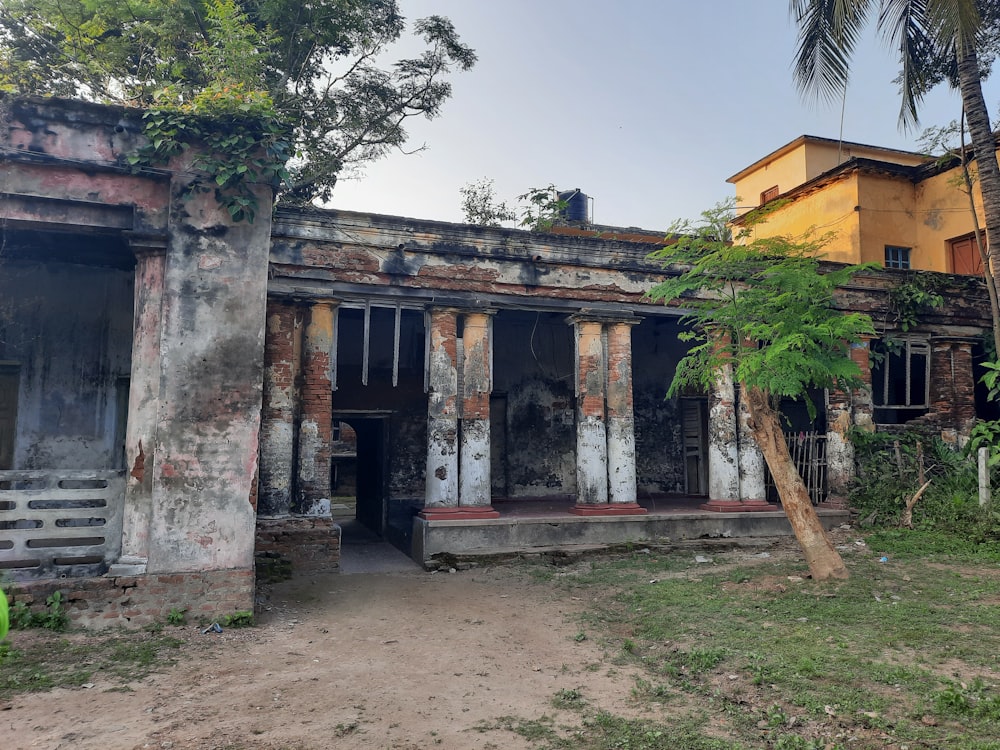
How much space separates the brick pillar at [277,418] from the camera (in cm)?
867

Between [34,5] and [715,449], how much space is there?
13.0 m

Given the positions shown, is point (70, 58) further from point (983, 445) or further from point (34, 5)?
point (983, 445)

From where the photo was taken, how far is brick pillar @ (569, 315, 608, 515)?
1016cm

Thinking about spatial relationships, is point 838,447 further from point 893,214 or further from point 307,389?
point 307,389

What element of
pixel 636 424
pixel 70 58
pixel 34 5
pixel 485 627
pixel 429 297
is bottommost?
pixel 485 627

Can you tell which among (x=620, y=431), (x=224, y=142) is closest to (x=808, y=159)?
(x=620, y=431)

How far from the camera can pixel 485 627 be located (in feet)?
21.1

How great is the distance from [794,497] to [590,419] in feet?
11.6

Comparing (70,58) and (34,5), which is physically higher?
(34,5)

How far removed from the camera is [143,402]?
6.15 meters

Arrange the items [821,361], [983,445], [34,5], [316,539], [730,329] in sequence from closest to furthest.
Result: 1. [821,361]
2. [730,329]
3. [316,539]
4. [34,5]
5. [983,445]

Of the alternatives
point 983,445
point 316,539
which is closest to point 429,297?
point 316,539

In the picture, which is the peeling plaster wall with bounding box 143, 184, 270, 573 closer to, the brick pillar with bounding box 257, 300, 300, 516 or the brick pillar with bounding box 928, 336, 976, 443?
the brick pillar with bounding box 257, 300, 300, 516

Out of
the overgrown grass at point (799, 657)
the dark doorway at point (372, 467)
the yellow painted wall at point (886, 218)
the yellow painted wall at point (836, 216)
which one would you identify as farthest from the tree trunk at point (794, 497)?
the yellow painted wall at point (886, 218)
